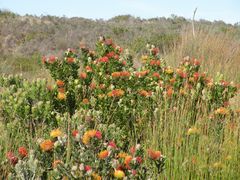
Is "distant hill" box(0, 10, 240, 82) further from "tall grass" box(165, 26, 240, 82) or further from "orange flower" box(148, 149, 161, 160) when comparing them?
"orange flower" box(148, 149, 161, 160)

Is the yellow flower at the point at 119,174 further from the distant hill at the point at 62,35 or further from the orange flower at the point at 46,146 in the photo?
the distant hill at the point at 62,35

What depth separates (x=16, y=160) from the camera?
→ 3.30 meters

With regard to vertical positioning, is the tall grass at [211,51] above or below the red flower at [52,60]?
below

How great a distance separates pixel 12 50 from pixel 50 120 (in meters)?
15.6

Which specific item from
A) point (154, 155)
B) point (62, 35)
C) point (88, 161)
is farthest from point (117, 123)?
point (62, 35)

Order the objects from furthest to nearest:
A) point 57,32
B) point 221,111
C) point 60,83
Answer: point 57,32
point 60,83
point 221,111

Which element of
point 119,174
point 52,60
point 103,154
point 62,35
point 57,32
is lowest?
point 62,35

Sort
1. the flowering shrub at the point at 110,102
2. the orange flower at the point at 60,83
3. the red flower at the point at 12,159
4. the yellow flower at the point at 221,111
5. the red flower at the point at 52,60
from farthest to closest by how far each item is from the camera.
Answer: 1. the red flower at the point at 52,60
2. the orange flower at the point at 60,83
3. the yellow flower at the point at 221,111
4. the flowering shrub at the point at 110,102
5. the red flower at the point at 12,159

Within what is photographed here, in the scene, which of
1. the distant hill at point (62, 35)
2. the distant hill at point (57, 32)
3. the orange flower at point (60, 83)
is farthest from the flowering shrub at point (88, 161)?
the distant hill at point (57, 32)

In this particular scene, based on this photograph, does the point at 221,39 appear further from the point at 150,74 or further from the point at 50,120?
the point at 50,120

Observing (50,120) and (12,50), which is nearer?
(50,120)

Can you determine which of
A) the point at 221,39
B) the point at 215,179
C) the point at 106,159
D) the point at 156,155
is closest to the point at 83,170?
the point at 106,159

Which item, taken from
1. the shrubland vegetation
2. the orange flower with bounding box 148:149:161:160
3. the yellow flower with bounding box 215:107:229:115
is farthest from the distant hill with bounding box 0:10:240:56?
the orange flower with bounding box 148:149:161:160

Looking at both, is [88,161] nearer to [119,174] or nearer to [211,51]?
[119,174]
